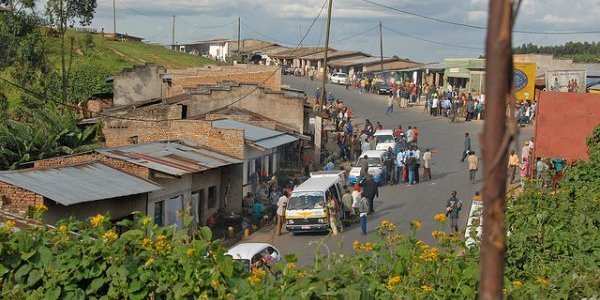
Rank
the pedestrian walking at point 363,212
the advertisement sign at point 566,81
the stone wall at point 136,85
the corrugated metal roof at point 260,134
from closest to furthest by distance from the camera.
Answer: the pedestrian walking at point 363,212 < the corrugated metal roof at point 260,134 < the advertisement sign at point 566,81 < the stone wall at point 136,85

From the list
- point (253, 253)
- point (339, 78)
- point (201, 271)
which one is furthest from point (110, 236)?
point (339, 78)

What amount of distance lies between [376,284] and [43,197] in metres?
11.9

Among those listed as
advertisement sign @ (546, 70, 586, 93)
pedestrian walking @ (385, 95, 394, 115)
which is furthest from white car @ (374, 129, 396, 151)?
pedestrian walking @ (385, 95, 394, 115)

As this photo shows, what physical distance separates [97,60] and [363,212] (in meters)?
45.7

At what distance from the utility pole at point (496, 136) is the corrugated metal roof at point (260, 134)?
85.3 ft

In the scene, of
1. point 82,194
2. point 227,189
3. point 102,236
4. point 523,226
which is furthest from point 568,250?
point 227,189

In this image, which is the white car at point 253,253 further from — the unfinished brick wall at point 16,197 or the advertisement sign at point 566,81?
the advertisement sign at point 566,81

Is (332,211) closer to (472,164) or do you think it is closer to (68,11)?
(472,164)

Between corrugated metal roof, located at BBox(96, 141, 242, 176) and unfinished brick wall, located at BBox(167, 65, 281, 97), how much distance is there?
17.9m

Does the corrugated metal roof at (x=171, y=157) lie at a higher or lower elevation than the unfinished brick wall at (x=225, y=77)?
Result: lower

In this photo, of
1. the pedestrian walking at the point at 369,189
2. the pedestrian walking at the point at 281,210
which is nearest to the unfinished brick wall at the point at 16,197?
the pedestrian walking at the point at 281,210

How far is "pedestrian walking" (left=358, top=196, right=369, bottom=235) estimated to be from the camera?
23.6m

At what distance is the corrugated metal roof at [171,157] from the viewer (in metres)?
21.9

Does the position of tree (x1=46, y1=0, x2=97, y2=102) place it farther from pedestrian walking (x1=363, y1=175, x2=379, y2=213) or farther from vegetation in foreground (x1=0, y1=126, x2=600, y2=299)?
vegetation in foreground (x1=0, y1=126, x2=600, y2=299)
